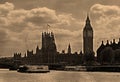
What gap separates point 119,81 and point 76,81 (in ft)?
39.0

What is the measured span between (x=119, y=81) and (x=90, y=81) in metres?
8.07

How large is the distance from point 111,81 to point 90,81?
5926mm

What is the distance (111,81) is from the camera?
5103 inches

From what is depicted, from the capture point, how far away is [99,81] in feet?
424

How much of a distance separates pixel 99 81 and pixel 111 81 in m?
3.35

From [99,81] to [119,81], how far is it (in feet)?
19.9

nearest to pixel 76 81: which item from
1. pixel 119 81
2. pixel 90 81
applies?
pixel 90 81

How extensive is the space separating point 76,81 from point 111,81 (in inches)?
382

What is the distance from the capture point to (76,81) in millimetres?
129250

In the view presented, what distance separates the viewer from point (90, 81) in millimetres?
128750

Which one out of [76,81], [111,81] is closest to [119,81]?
[111,81]

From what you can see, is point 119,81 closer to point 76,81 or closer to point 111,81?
point 111,81

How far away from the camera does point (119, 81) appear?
414 ft
